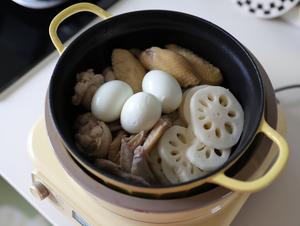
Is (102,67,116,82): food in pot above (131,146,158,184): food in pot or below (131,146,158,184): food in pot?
above

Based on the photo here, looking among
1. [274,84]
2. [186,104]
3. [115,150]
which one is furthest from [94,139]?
[274,84]

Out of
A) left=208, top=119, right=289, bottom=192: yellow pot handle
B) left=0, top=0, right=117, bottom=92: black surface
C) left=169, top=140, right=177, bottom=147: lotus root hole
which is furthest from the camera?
left=0, top=0, right=117, bottom=92: black surface

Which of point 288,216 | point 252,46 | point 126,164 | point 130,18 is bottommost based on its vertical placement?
point 288,216

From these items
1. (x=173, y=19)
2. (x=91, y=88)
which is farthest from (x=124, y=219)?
(x=173, y=19)

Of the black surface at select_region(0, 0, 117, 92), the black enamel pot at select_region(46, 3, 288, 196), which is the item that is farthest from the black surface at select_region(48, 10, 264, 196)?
the black surface at select_region(0, 0, 117, 92)

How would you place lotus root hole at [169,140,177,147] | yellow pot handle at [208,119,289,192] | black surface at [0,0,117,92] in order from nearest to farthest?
1. yellow pot handle at [208,119,289,192]
2. lotus root hole at [169,140,177,147]
3. black surface at [0,0,117,92]

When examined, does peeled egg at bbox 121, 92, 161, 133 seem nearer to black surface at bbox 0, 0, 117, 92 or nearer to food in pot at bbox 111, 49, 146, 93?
food in pot at bbox 111, 49, 146, 93

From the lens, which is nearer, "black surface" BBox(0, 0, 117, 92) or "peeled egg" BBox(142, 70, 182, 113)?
"peeled egg" BBox(142, 70, 182, 113)

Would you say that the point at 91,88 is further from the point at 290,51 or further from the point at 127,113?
the point at 290,51
